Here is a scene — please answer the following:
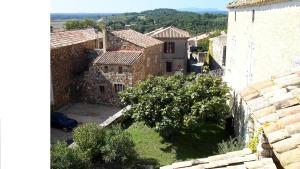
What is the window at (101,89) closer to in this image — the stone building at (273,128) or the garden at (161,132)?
the garden at (161,132)

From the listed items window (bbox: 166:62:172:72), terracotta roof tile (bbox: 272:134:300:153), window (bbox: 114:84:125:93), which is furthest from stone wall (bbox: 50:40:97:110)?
terracotta roof tile (bbox: 272:134:300:153)

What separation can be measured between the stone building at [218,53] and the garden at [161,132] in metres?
12.7

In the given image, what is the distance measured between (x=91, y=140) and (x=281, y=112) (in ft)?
39.3

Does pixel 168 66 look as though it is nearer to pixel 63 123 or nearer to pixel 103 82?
pixel 103 82

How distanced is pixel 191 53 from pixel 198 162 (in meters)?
51.6

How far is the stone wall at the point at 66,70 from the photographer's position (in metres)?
27.3

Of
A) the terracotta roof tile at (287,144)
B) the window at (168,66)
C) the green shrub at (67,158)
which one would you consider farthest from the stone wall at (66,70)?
the terracotta roof tile at (287,144)

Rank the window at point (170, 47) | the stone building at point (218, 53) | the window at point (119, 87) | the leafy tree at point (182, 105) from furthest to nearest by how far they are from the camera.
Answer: the window at point (170, 47) → the stone building at point (218, 53) → the window at point (119, 87) → the leafy tree at point (182, 105)

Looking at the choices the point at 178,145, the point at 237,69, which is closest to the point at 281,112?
the point at 237,69

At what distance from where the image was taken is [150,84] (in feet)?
62.5

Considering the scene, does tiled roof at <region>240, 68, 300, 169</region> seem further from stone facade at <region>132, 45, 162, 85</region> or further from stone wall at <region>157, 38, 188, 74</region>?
stone wall at <region>157, 38, 188, 74</region>

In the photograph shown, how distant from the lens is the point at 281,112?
4559 mm

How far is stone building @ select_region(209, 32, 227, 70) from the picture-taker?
31.8 metres

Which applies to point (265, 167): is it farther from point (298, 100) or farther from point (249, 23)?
point (249, 23)
